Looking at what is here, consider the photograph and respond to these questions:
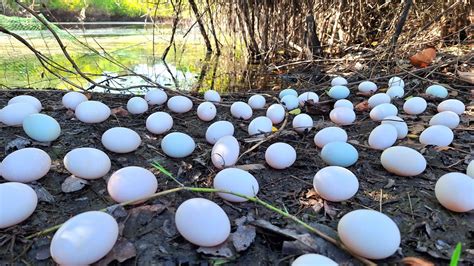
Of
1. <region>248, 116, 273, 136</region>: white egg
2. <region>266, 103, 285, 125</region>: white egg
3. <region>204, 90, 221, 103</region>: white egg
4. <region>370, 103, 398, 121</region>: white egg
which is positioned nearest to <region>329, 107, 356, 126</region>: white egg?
<region>370, 103, 398, 121</region>: white egg

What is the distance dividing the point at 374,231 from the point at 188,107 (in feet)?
3.68

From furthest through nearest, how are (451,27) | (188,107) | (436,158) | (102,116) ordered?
1. (451,27)
2. (188,107)
3. (102,116)
4. (436,158)

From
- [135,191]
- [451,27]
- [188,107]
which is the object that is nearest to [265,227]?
[135,191]

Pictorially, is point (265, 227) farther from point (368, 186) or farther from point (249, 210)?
point (368, 186)

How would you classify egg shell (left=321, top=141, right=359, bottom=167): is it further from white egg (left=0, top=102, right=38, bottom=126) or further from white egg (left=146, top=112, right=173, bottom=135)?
white egg (left=0, top=102, right=38, bottom=126)

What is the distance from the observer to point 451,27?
123 inches

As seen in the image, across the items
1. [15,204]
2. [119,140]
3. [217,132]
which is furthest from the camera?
[217,132]

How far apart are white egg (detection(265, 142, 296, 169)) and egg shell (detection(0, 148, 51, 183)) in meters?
0.63

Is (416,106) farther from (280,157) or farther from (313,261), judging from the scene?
(313,261)

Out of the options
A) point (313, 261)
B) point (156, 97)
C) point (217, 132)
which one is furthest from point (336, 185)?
point (156, 97)

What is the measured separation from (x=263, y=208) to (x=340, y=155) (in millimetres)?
333

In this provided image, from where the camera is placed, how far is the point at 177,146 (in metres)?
1.17

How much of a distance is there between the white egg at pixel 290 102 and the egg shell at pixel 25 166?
106 centimetres

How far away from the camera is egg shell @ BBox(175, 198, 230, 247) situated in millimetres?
733
